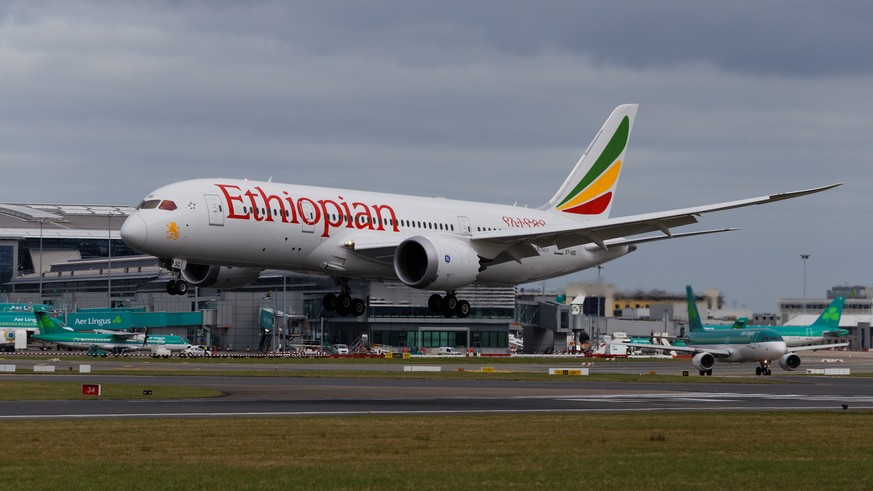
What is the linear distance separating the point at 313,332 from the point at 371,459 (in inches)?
5048

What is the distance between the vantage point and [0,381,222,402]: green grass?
55931 mm

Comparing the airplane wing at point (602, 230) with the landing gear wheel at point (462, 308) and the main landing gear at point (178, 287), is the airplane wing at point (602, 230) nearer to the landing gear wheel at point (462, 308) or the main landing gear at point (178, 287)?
the landing gear wheel at point (462, 308)

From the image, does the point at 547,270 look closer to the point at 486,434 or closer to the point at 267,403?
the point at 267,403

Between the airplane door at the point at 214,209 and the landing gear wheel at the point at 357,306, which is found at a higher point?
the airplane door at the point at 214,209

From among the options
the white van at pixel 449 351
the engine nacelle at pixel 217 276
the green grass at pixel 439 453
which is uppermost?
the engine nacelle at pixel 217 276

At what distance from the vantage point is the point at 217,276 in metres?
61.3

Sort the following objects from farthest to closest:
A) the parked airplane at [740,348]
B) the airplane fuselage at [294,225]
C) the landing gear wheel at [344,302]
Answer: the parked airplane at [740,348] → the landing gear wheel at [344,302] → the airplane fuselage at [294,225]

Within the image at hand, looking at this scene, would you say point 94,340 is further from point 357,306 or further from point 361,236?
point 361,236

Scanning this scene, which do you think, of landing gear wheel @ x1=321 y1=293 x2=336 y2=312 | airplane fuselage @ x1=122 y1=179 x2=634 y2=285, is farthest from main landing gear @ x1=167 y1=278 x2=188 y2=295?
landing gear wheel @ x1=321 y1=293 x2=336 y2=312

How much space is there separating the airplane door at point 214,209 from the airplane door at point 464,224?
14.9m

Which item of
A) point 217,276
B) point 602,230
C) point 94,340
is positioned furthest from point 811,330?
point 217,276

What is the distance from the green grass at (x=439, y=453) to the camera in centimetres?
2662

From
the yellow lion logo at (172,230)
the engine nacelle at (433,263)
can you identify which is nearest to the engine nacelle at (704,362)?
the engine nacelle at (433,263)

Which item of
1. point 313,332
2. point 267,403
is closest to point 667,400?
point 267,403
